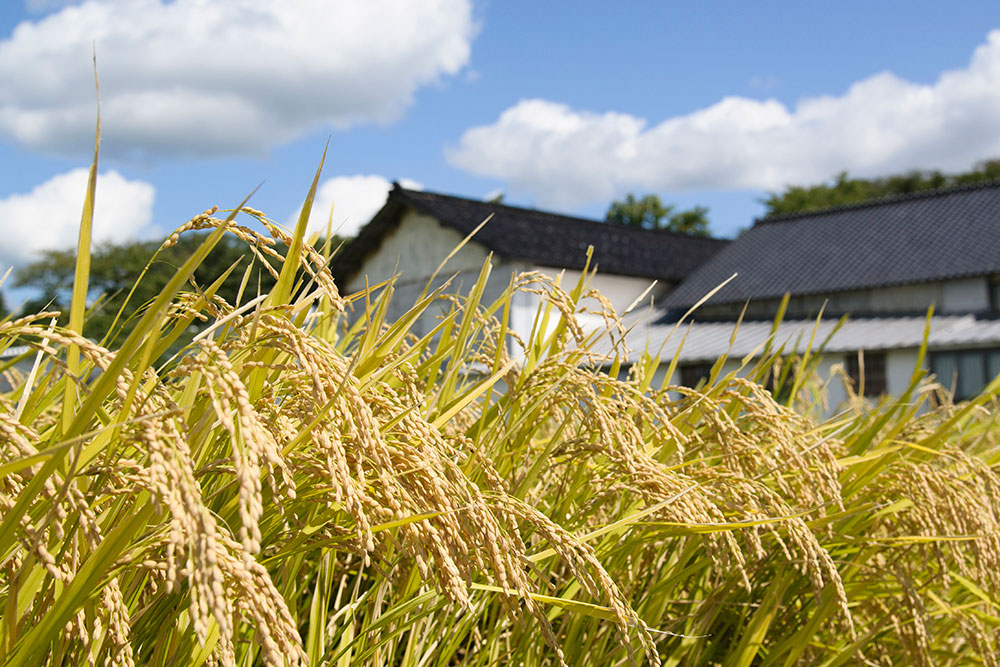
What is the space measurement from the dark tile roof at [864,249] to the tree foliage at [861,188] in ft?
109

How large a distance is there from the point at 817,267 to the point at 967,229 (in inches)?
198

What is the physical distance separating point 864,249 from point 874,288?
2.62m

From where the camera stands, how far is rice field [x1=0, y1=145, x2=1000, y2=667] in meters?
0.99

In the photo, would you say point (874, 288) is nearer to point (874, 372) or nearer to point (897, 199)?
point (874, 372)

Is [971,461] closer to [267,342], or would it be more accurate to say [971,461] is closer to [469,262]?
[267,342]

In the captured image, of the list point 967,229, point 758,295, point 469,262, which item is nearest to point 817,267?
point 758,295

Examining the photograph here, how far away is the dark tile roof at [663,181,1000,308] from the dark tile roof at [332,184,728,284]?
2.17 metres

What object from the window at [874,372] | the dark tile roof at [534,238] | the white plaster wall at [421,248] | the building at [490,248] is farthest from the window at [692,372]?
the white plaster wall at [421,248]


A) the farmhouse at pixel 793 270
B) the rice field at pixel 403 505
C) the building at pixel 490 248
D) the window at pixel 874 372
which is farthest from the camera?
the building at pixel 490 248

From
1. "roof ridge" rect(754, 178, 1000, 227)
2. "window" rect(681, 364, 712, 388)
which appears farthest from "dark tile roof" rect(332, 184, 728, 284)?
"roof ridge" rect(754, 178, 1000, 227)

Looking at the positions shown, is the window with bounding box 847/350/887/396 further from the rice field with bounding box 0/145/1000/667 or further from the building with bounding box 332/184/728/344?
the rice field with bounding box 0/145/1000/667

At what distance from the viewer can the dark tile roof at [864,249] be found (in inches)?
1138

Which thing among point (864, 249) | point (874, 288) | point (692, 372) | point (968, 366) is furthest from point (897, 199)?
point (692, 372)

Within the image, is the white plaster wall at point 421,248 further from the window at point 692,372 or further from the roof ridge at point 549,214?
the window at point 692,372
